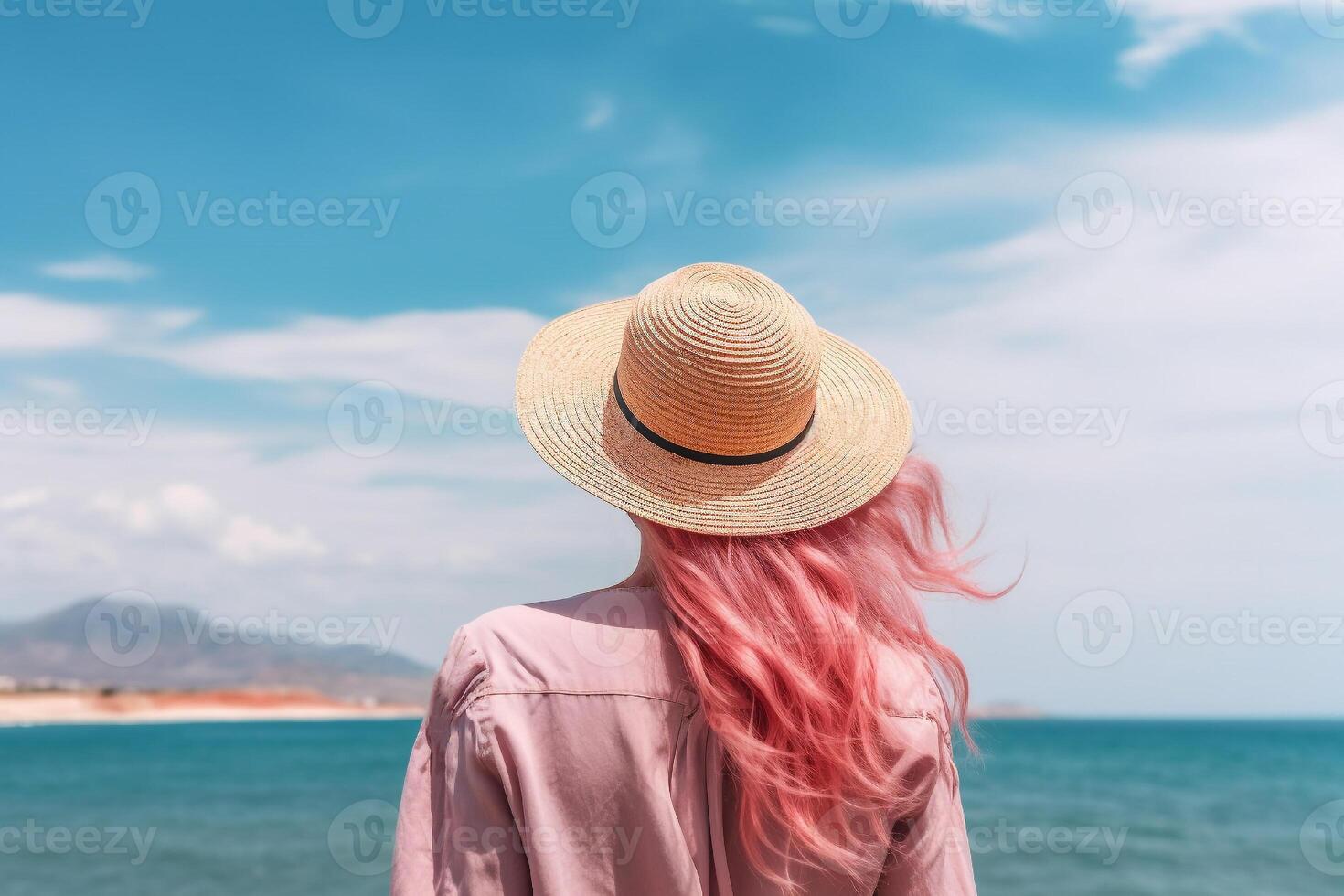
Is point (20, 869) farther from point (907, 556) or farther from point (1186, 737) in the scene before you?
point (1186, 737)

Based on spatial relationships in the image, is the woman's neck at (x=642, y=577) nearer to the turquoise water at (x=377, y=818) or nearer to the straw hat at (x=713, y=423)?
the straw hat at (x=713, y=423)

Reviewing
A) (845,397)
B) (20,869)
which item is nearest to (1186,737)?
(20,869)

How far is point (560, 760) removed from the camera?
115 cm

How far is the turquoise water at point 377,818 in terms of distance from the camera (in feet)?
39.5

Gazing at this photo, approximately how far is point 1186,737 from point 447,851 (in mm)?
52528

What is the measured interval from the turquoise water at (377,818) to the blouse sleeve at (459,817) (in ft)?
2.09

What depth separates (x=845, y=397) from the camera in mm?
1477

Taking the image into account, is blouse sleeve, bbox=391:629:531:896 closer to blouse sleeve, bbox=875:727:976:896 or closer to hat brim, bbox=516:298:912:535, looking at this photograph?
hat brim, bbox=516:298:912:535

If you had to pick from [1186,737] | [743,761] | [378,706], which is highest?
[743,761]

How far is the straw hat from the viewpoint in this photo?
1.22 meters

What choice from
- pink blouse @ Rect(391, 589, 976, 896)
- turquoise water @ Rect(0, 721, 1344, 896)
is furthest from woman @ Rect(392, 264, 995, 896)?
turquoise water @ Rect(0, 721, 1344, 896)

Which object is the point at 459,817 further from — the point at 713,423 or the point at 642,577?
the point at 713,423

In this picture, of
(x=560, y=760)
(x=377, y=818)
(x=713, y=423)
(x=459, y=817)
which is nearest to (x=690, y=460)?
(x=713, y=423)

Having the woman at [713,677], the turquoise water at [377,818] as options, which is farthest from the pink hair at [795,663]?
the turquoise water at [377,818]
